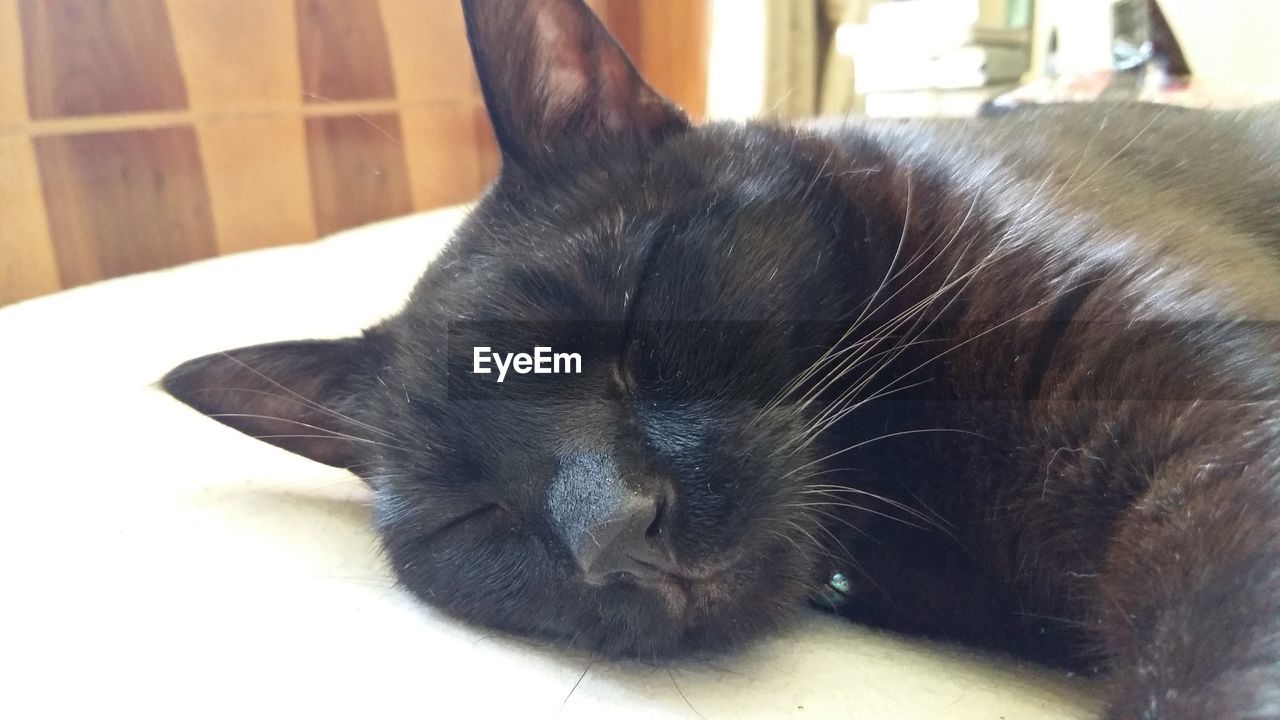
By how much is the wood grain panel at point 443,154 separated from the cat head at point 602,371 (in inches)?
46.6

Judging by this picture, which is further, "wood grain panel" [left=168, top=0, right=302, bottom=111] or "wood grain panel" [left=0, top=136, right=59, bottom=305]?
"wood grain panel" [left=168, top=0, right=302, bottom=111]

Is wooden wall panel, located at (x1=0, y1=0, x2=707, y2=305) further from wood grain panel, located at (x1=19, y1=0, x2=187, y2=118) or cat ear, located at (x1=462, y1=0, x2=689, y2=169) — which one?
cat ear, located at (x1=462, y1=0, x2=689, y2=169)

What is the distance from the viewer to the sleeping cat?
1.87 feet

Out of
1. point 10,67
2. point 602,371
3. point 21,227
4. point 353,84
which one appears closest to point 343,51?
point 353,84

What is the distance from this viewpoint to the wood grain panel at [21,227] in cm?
138

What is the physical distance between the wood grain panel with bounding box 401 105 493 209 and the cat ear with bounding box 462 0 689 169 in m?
1.17

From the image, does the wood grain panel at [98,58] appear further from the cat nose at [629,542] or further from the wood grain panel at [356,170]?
the cat nose at [629,542]

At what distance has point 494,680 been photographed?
25.6 inches

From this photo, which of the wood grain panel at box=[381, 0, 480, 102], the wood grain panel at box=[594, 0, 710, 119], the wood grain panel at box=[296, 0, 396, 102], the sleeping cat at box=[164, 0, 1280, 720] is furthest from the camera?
the wood grain panel at box=[594, 0, 710, 119]

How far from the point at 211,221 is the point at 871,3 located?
7.33 feet

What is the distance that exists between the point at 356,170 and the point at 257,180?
0.24 metres

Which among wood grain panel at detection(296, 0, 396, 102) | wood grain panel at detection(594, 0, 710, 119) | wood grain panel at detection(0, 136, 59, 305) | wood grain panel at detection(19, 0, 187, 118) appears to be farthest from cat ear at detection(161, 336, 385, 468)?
wood grain panel at detection(594, 0, 710, 119)

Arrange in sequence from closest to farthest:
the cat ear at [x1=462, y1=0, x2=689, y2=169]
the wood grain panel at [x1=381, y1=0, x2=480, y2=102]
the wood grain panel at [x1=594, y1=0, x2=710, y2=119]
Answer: the cat ear at [x1=462, y1=0, x2=689, y2=169], the wood grain panel at [x1=381, y1=0, x2=480, y2=102], the wood grain panel at [x1=594, y1=0, x2=710, y2=119]

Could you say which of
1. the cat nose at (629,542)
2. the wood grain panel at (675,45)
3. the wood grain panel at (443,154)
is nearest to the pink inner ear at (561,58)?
the cat nose at (629,542)
